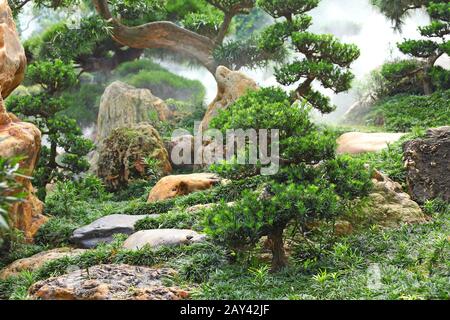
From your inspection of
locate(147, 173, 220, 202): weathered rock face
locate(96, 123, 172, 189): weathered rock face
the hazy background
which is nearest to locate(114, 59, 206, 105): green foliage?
the hazy background

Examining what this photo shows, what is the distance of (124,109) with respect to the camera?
13992 mm

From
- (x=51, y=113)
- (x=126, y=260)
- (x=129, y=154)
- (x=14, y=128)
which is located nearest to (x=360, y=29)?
(x=129, y=154)

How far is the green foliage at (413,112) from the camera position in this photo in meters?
11.7

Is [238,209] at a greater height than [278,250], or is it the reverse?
[238,209]

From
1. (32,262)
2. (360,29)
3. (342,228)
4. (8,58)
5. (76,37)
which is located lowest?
(32,262)

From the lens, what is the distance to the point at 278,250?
6.02m

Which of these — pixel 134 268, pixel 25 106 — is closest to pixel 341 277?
pixel 134 268

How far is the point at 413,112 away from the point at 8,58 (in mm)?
8294

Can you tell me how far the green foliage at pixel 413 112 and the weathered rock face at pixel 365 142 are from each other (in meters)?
1.45

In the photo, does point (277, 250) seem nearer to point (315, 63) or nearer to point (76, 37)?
point (315, 63)

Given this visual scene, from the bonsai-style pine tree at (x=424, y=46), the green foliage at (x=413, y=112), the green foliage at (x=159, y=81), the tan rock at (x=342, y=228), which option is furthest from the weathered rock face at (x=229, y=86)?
the green foliage at (x=159, y=81)

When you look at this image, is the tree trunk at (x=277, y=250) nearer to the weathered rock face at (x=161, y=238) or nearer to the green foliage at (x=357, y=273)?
the green foliage at (x=357, y=273)

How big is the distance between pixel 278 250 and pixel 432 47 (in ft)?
27.9
